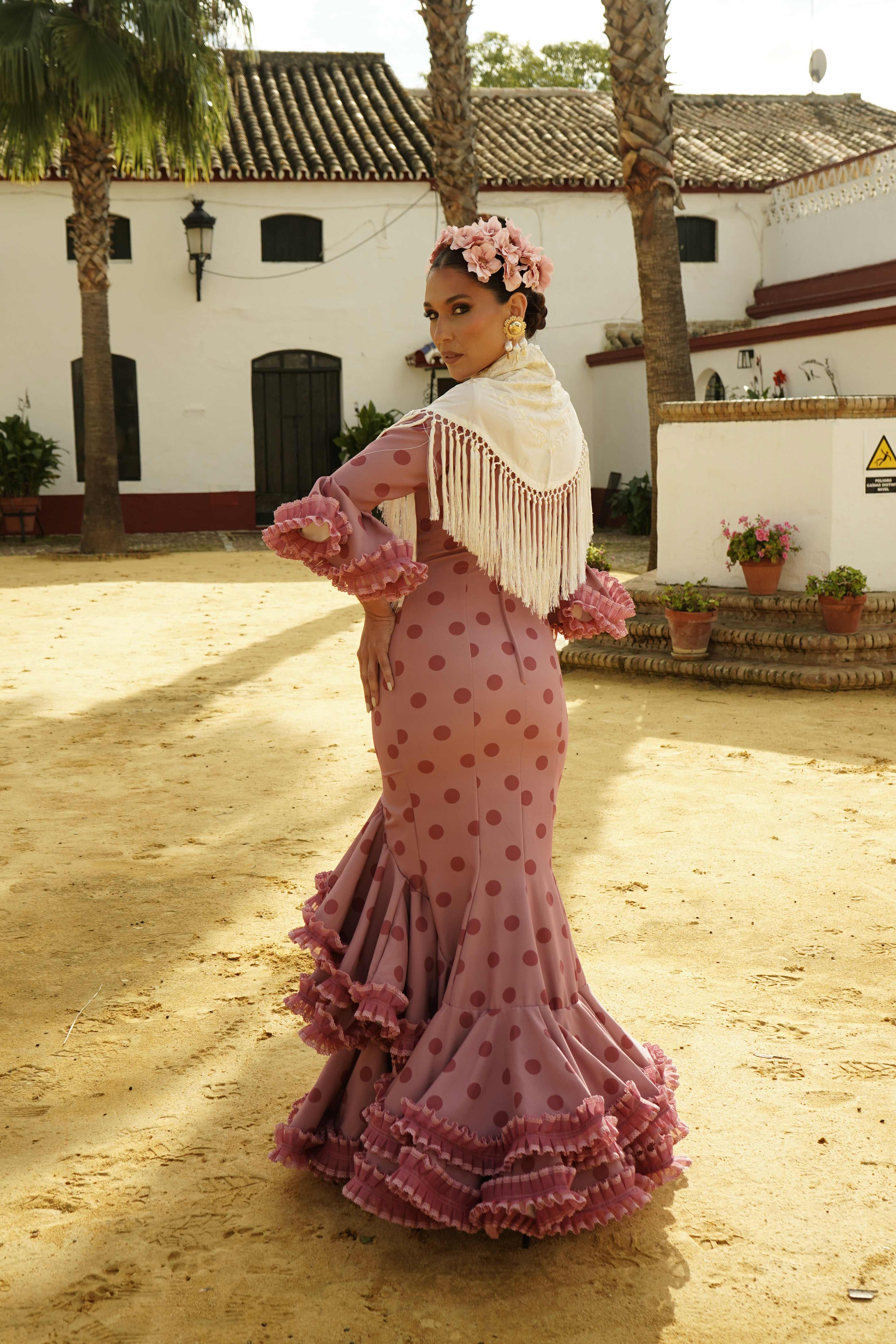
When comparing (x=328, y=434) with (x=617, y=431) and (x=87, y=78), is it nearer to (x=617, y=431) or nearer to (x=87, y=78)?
(x=617, y=431)

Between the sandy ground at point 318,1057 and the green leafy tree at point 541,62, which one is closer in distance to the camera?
the sandy ground at point 318,1057

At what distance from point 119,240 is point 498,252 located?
18.8 metres

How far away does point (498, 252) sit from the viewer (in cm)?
252

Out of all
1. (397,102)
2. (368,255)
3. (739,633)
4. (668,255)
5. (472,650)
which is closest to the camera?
(472,650)

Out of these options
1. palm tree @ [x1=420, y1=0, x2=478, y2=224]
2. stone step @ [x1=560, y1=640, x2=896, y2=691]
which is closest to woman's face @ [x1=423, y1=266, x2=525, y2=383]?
stone step @ [x1=560, y1=640, x2=896, y2=691]

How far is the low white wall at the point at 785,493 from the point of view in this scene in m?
8.59

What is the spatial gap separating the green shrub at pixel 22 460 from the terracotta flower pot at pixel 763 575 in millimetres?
12843

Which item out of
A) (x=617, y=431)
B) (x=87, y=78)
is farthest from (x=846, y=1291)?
(x=617, y=431)

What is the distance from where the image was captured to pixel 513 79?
35.7m

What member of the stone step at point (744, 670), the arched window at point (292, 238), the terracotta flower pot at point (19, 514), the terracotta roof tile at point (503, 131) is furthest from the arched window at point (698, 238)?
the stone step at point (744, 670)

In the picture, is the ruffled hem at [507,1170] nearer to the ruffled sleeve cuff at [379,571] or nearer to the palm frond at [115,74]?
the ruffled sleeve cuff at [379,571]

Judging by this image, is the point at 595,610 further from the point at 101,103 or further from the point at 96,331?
the point at 96,331

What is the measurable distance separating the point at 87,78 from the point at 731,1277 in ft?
47.4

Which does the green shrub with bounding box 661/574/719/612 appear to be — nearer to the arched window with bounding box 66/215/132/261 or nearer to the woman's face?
the woman's face
